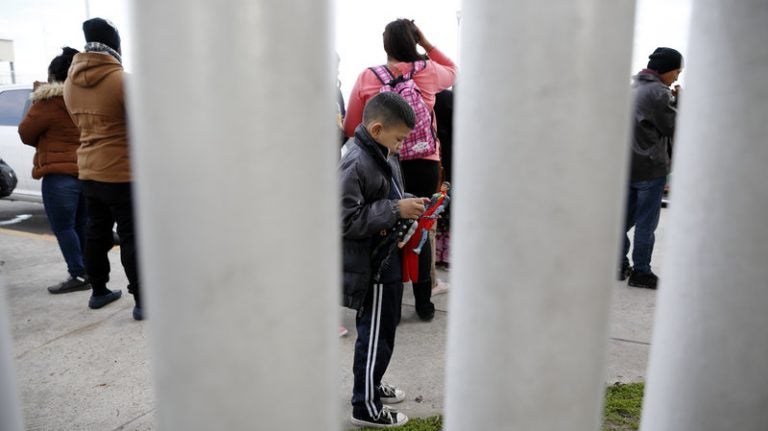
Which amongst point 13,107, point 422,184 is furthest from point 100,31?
point 13,107

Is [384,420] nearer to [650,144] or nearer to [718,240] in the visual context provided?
[718,240]

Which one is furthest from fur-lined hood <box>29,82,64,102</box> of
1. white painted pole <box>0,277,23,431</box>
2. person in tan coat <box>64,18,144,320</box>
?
white painted pole <box>0,277,23,431</box>

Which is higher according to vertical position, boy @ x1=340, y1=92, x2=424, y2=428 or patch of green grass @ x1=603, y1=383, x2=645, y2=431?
boy @ x1=340, y1=92, x2=424, y2=428

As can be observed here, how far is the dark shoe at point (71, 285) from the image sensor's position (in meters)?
4.81

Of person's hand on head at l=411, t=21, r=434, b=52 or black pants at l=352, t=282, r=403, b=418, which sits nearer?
black pants at l=352, t=282, r=403, b=418

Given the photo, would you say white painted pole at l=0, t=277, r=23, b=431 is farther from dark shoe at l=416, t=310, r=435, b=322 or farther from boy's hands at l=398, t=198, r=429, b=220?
dark shoe at l=416, t=310, r=435, b=322

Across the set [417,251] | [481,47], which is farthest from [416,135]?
[481,47]

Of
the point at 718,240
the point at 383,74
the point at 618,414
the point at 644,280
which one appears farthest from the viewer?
the point at 644,280

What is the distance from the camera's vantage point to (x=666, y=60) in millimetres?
4859

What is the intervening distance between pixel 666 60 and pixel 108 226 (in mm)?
4431

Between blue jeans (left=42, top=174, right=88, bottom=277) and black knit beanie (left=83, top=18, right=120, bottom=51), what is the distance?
1349 mm

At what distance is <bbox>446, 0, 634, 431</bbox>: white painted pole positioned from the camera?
108 centimetres

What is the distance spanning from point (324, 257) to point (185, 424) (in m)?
0.34

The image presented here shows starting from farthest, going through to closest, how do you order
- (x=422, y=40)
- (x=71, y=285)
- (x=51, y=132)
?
1. (x=71, y=285)
2. (x=51, y=132)
3. (x=422, y=40)
